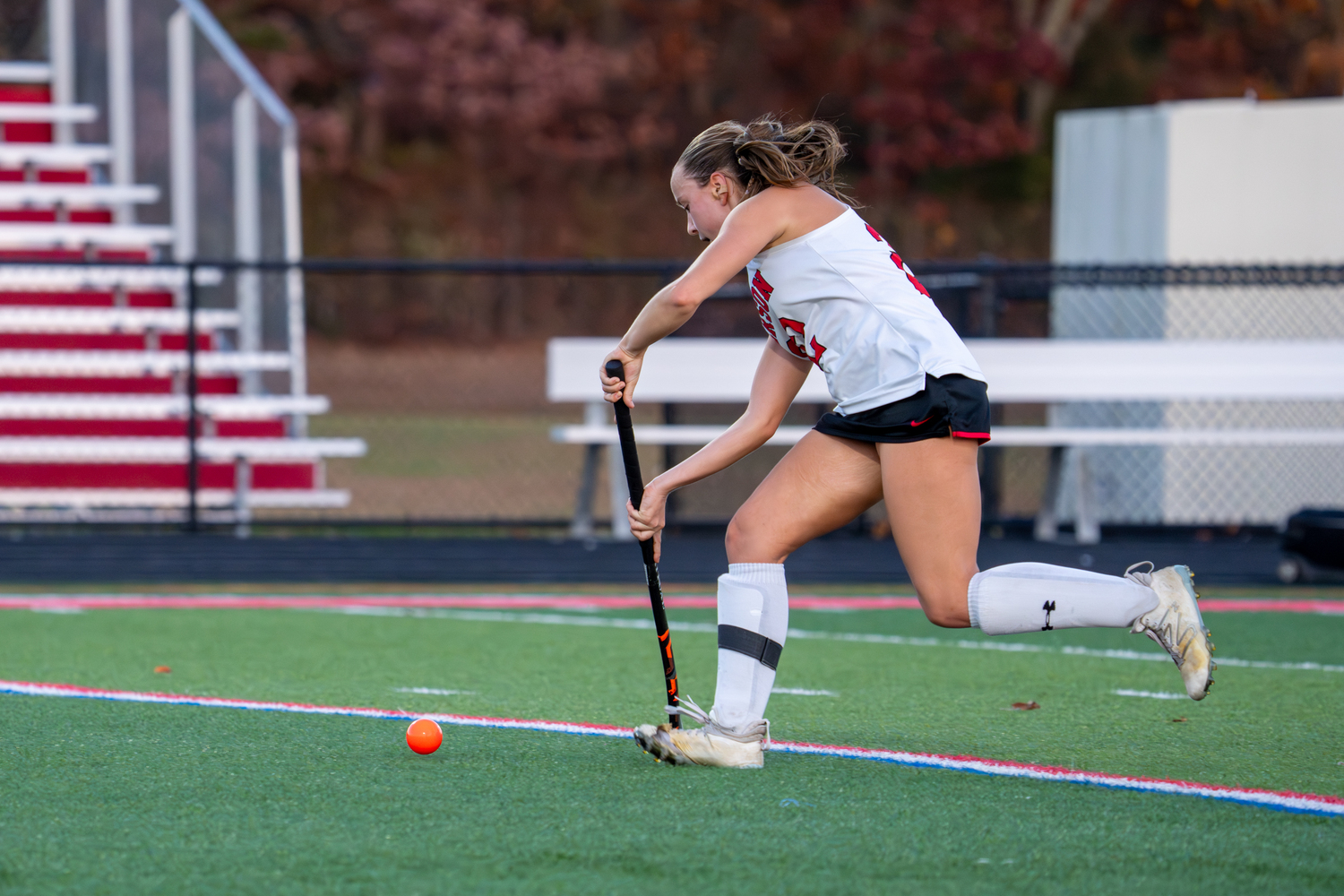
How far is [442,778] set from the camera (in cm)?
408

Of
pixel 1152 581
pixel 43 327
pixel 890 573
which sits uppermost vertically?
pixel 43 327

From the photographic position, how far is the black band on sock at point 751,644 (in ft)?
13.7

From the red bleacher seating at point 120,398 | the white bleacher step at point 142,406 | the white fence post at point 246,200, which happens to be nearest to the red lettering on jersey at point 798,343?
the red bleacher seating at point 120,398

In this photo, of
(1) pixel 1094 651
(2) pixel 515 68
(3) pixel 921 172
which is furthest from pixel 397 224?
(1) pixel 1094 651

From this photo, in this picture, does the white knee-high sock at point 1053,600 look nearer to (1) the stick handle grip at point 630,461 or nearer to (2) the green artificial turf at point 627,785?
(2) the green artificial turf at point 627,785

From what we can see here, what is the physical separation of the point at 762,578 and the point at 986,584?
1.84 feet

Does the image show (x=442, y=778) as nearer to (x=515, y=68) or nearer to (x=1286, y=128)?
(x=1286, y=128)

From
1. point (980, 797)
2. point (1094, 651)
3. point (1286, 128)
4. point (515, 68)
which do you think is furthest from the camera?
point (515, 68)

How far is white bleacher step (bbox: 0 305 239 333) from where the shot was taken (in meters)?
12.8

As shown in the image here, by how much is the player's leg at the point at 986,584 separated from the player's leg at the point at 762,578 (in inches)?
5.3

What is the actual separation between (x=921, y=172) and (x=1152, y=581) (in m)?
27.1

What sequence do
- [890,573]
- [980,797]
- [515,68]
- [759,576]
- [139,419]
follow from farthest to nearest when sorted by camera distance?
[515,68], [139,419], [890,573], [759,576], [980,797]

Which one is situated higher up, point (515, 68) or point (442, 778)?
point (515, 68)

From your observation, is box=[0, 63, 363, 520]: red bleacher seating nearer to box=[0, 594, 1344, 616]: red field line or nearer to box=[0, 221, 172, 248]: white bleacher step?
box=[0, 221, 172, 248]: white bleacher step
